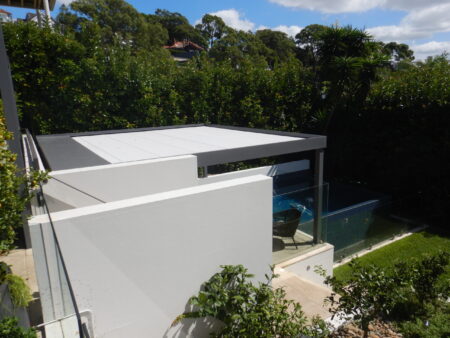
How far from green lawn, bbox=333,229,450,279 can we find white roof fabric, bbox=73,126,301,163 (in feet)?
10.6

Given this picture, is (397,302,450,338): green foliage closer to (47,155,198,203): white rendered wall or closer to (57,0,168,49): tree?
(47,155,198,203): white rendered wall

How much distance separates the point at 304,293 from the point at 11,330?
166 inches

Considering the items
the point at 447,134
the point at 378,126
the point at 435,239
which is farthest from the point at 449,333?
the point at 378,126

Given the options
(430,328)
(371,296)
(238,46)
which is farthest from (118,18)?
(430,328)

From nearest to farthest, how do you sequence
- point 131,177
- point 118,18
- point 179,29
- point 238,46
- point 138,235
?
1. point 138,235
2. point 131,177
3. point 118,18
4. point 238,46
5. point 179,29

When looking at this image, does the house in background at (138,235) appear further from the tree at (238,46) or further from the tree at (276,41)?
the tree at (276,41)

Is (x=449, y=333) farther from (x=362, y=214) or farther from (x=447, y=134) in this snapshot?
(x=447, y=134)

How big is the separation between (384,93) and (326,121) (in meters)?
2.02

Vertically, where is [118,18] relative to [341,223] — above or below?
above

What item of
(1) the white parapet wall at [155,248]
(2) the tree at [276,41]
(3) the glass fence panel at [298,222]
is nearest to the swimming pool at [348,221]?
(3) the glass fence panel at [298,222]

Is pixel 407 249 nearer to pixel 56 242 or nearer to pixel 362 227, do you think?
pixel 362 227

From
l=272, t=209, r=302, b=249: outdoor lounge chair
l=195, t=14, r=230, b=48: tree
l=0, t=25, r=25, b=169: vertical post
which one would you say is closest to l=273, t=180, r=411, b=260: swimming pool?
l=272, t=209, r=302, b=249: outdoor lounge chair

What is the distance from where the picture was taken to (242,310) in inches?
141

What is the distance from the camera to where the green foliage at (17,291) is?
344 cm
